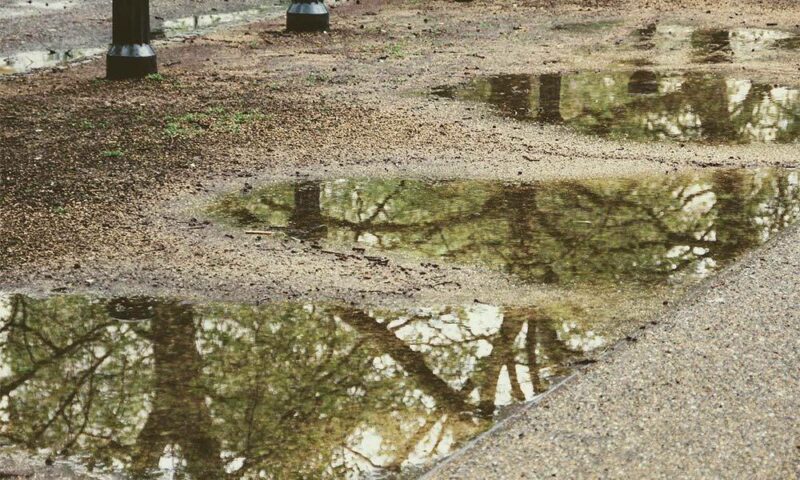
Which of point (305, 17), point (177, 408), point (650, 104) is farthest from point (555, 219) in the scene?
point (305, 17)

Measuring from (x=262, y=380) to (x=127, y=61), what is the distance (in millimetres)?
6050

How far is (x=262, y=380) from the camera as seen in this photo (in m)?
4.59

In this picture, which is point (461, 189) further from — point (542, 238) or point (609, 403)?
point (609, 403)

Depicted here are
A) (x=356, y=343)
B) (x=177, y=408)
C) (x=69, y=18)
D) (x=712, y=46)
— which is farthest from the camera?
(x=69, y=18)

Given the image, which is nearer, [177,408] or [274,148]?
[177,408]

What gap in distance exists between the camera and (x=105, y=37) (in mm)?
12344

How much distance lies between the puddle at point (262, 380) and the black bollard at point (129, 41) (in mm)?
4985

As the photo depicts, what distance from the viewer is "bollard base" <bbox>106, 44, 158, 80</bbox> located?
33.1 feet

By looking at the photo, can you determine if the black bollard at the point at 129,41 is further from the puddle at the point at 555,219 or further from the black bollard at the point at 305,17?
the puddle at the point at 555,219

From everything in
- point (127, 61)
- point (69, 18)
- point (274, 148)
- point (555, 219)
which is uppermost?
point (69, 18)

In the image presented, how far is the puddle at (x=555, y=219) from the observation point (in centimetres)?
602

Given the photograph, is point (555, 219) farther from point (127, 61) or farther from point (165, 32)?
point (165, 32)

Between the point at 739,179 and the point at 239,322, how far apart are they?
356 cm

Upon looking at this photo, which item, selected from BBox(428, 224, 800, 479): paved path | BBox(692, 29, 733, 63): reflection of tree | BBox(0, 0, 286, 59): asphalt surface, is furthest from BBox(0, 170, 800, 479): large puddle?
BBox(0, 0, 286, 59): asphalt surface
